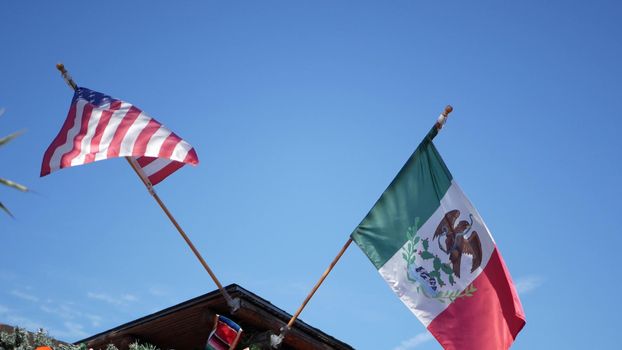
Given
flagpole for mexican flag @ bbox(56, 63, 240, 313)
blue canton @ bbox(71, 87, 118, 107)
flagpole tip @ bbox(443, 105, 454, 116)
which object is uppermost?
flagpole tip @ bbox(443, 105, 454, 116)

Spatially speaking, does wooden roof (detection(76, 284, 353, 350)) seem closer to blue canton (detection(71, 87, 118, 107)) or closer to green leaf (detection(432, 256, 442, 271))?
green leaf (detection(432, 256, 442, 271))

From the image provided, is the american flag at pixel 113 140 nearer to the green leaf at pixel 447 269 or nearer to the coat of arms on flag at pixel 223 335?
the coat of arms on flag at pixel 223 335

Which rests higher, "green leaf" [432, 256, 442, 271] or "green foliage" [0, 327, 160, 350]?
"green leaf" [432, 256, 442, 271]

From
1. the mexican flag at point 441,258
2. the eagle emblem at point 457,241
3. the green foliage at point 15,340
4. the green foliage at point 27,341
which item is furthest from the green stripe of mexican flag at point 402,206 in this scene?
the green foliage at point 15,340

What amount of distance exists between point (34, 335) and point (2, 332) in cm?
63

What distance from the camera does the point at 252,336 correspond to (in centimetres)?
1221

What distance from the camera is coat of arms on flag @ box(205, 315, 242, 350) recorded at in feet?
37.3

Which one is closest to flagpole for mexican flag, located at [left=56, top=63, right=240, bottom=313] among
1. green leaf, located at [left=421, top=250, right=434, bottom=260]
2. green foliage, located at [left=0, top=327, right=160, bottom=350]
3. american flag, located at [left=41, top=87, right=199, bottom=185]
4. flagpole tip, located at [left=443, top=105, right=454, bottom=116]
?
american flag, located at [left=41, top=87, right=199, bottom=185]

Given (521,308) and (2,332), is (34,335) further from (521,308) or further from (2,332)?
(521,308)

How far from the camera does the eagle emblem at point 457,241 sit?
11.2 meters

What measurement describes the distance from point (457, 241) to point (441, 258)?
0.39 m

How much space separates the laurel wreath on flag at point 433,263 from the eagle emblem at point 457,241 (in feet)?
0.50

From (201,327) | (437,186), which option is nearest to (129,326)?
(201,327)

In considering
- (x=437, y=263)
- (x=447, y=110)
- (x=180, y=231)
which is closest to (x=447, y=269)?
(x=437, y=263)
